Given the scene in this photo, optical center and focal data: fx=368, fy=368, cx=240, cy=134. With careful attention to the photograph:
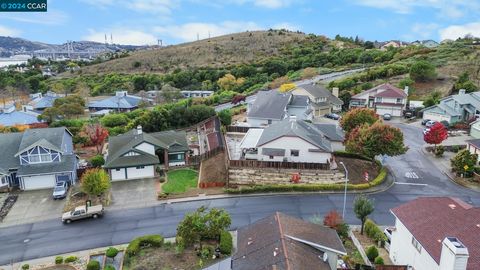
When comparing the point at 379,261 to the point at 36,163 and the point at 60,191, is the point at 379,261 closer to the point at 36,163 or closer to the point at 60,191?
the point at 60,191

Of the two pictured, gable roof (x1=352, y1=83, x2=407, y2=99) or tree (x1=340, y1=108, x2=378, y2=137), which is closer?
tree (x1=340, y1=108, x2=378, y2=137)

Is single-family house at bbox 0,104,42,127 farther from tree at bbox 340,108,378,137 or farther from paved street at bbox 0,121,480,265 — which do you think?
tree at bbox 340,108,378,137

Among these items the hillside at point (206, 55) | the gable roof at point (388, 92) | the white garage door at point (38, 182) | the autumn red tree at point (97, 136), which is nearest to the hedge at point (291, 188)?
the white garage door at point (38, 182)

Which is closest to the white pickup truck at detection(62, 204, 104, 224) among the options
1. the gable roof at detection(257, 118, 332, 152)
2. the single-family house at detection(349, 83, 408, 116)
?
the gable roof at detection(257, 118, 332, 152)

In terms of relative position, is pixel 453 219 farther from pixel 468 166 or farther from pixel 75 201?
pixel 75 201

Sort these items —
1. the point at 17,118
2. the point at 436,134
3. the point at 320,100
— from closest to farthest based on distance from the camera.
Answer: the point at 436,134 < the point at 17,118 < the point at 320,100

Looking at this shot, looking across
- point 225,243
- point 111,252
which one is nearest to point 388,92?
point 225,243
